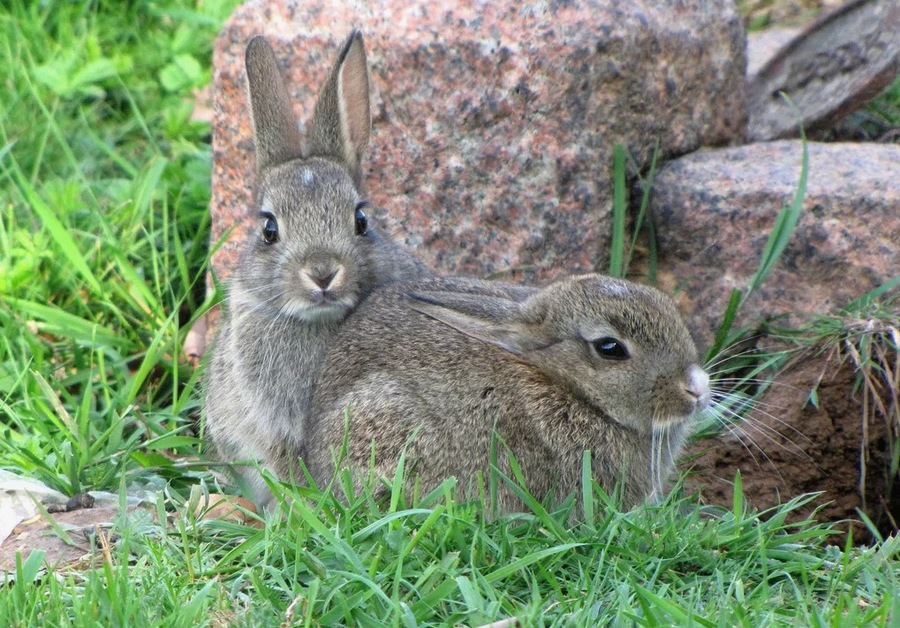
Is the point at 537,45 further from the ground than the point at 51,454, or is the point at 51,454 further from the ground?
the point at 537,45

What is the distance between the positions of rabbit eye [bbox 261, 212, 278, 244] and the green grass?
91 centimetres

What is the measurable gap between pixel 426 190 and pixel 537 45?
33.9 inches

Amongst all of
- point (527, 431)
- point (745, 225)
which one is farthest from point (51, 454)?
point (745, 225)

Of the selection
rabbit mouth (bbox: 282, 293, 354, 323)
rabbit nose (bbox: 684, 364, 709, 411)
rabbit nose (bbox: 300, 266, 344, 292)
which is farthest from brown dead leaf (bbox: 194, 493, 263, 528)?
rabbit nose (bbox: 684, 364, 709, 411)

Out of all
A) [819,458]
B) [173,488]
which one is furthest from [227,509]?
[819,458]

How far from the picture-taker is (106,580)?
354cm

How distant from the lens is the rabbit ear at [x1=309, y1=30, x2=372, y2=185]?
195 inches

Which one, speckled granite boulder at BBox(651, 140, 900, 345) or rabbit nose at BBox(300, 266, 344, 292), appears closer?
rabbit nose at BBox(300, 266, 344, 292)

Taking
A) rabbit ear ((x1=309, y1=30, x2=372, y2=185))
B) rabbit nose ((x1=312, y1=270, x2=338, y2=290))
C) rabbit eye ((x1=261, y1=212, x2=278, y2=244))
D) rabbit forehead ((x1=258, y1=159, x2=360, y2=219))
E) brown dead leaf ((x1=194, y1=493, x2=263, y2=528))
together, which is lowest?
brown dead leaf ((x1=194, y1=493, x2=263, y2=528))

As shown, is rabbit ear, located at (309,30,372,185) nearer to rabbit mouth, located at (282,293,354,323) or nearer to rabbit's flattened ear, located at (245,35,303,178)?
rabbit's flattened ear, located at (245,35,303,178)

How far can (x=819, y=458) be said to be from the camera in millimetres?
5199

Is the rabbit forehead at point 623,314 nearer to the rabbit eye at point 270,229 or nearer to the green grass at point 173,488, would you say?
the green grass at point 173,488

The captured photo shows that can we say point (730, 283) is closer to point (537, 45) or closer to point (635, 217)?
point (635, 217)

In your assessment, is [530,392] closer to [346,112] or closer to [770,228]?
[346,112]
